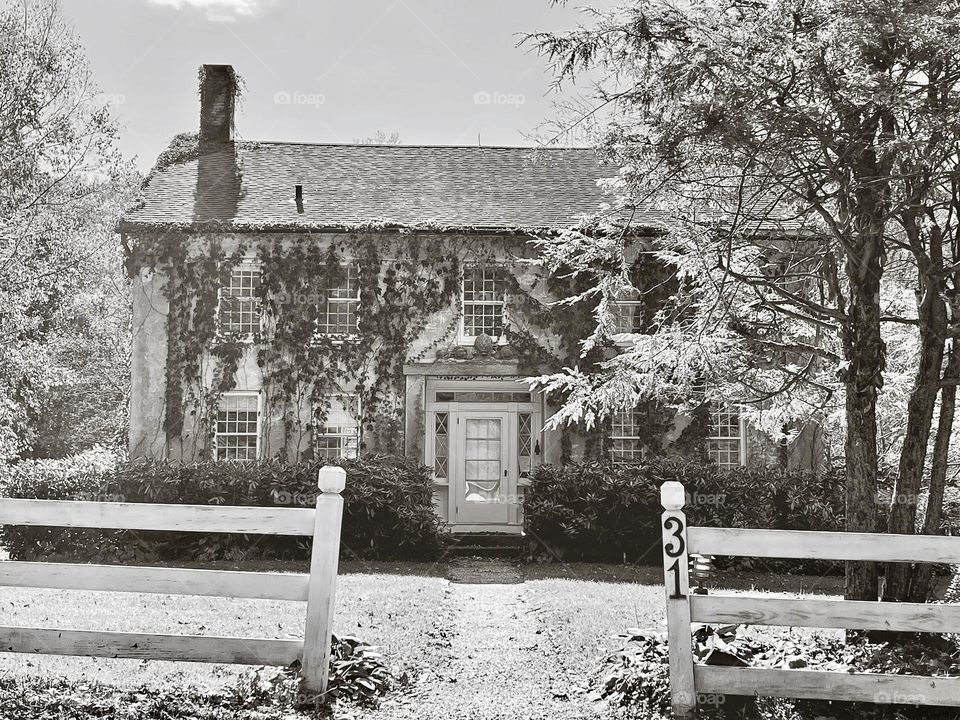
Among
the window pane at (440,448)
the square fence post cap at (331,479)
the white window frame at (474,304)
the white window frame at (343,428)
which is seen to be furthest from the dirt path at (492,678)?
the white window frame at (474,304)

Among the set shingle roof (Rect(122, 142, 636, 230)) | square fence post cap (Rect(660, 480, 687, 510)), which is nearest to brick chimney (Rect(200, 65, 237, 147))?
shingle roof (Rect(122, 142, 636, 230))

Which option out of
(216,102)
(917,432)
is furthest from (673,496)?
(216,102)

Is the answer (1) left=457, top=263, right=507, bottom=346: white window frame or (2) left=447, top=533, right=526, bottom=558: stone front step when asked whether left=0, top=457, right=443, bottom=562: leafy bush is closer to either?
(2) left=447, top=533, right=526, bottom=558: stone front step

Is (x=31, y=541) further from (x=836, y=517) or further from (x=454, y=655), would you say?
(x=836, y=517)

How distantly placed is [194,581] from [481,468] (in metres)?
11.7

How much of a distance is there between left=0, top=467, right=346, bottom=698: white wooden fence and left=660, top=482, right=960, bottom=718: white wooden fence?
210cm

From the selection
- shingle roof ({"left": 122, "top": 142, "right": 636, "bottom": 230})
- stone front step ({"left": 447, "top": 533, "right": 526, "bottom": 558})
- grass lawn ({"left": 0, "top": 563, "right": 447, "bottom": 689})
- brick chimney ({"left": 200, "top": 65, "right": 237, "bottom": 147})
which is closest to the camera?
grass lawn ({"left": 0, "top": 563, "right": 447, "bottom": 689})

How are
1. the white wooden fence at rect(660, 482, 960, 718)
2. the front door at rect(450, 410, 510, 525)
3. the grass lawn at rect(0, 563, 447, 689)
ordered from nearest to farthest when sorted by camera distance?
the white wooden fence at rect(660, 482, 960, 718)
the grass lawn at rect(0, 563, 447, 689)
the front door at rect(450, 410, 510, 525)

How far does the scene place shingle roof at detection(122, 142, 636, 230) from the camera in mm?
16875

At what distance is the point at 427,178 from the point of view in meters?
18.9

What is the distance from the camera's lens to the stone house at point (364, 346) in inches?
650

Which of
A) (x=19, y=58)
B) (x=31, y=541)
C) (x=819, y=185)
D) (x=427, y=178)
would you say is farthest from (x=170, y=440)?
(x=819, y=185)

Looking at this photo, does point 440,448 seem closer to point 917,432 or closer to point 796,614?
point 917,432

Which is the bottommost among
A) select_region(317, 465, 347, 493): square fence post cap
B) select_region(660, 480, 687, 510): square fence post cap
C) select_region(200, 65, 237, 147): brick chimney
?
select_region(660, 480, 687, 510): square fence post cap
